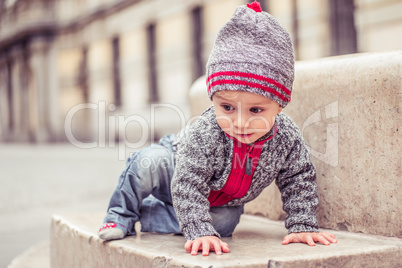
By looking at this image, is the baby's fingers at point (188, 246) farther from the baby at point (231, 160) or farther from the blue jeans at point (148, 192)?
the blue jeans at point (148, 192)

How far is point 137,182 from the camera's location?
171cm

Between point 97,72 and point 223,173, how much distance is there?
15383 mm

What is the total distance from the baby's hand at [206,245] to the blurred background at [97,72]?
104cm

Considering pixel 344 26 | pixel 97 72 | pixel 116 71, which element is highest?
pixel 97 72

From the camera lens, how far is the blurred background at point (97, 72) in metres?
5.40

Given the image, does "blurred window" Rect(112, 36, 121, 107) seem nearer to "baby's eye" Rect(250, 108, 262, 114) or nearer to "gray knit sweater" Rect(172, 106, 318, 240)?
"gray knit sweater" Rect(172, 106, 318, 240)

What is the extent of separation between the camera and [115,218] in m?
1.71

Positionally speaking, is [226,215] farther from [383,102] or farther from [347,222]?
[383,102]

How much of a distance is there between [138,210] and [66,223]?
1.26ft

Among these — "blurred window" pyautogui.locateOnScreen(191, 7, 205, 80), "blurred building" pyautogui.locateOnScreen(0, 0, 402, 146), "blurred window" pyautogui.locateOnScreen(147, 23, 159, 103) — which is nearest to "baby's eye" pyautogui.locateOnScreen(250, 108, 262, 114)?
"blurred building" pyautogui.locateOnScreen(0, 0, 402, 146)

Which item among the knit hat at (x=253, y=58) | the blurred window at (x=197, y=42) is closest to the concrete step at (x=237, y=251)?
the knit hat at (x=253, y=58)

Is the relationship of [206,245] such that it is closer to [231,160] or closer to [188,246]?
[188,246]

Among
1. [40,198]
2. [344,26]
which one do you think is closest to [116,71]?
[344,26]

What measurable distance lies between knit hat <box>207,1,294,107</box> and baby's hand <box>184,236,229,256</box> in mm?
473
